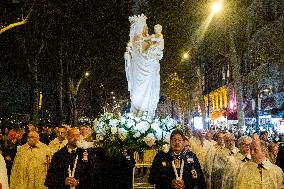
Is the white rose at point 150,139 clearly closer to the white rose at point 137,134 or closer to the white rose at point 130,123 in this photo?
the white rose at point 137,134

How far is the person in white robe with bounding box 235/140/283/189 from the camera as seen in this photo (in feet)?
22.7

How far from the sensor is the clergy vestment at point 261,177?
6.91m

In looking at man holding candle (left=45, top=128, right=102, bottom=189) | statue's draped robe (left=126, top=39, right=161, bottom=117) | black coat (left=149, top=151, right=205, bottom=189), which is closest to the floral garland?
man holding candle (left=45, top=128, right=102, bottom=189)

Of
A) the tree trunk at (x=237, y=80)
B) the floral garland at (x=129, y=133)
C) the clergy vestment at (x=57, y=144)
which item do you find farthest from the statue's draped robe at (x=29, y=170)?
the tree trunk at (x=237, y=80)

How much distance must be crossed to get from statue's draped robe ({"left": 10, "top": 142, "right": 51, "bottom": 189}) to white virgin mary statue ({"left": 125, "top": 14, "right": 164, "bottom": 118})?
4.21 meters

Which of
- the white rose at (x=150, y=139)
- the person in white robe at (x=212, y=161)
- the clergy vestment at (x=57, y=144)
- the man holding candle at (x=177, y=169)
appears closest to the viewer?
the man holding candle at (x=177, y=169)

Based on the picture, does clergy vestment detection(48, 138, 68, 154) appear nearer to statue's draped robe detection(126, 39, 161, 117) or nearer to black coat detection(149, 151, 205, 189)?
statue's draped robe detection(126, 39, 161, 117)

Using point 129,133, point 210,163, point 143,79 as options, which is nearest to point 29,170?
point 129,133

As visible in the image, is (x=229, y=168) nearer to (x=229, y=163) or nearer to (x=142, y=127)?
(x=229, y=163)

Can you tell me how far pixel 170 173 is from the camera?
7152 millimetres

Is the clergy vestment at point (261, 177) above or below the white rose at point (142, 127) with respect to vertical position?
below

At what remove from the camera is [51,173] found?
24.2 ft

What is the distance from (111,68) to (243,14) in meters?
14.2

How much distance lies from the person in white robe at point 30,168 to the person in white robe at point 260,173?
4884 mm
